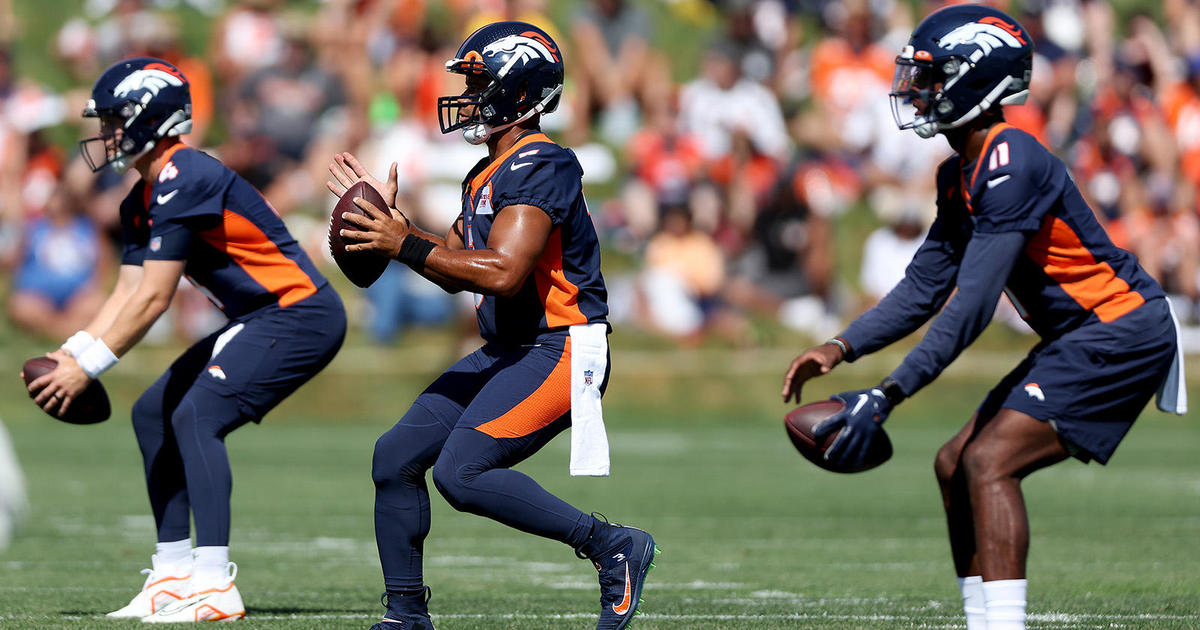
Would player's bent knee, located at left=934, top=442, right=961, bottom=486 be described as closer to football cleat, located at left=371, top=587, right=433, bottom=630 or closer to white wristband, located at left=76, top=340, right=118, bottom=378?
football cleat, located at left=371, top=587, right=433, bottom=630

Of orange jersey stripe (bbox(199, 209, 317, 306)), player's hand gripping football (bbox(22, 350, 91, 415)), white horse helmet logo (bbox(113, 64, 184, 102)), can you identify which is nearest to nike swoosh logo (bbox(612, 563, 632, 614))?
orange jersey stripe (bbox(199, 209, 317, 306))

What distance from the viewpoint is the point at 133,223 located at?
7.43 meters

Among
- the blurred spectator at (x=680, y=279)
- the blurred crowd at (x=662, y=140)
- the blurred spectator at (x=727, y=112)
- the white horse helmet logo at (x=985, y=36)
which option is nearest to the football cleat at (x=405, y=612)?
the white horse helmet logo at (x=985, y=36)

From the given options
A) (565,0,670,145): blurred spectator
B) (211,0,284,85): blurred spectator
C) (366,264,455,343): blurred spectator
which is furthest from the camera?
(565,0,670,145): blurred spectator

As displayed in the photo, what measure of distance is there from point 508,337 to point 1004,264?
1.82 m

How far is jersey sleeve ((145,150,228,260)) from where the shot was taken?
7.02m

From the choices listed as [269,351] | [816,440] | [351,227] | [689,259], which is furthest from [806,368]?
[689,259]

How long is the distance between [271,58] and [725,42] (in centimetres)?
535

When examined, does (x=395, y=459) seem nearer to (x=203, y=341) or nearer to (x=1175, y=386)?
(x=203, y=341)

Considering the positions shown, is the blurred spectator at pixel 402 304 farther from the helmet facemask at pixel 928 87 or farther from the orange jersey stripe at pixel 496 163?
the helmet facemask at pixel 928 87

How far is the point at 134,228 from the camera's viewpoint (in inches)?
293

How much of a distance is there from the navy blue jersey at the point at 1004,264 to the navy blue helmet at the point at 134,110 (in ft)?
10.4

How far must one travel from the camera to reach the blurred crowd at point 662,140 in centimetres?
1770

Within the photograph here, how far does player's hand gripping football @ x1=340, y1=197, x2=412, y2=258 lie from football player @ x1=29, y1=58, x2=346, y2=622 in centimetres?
157
